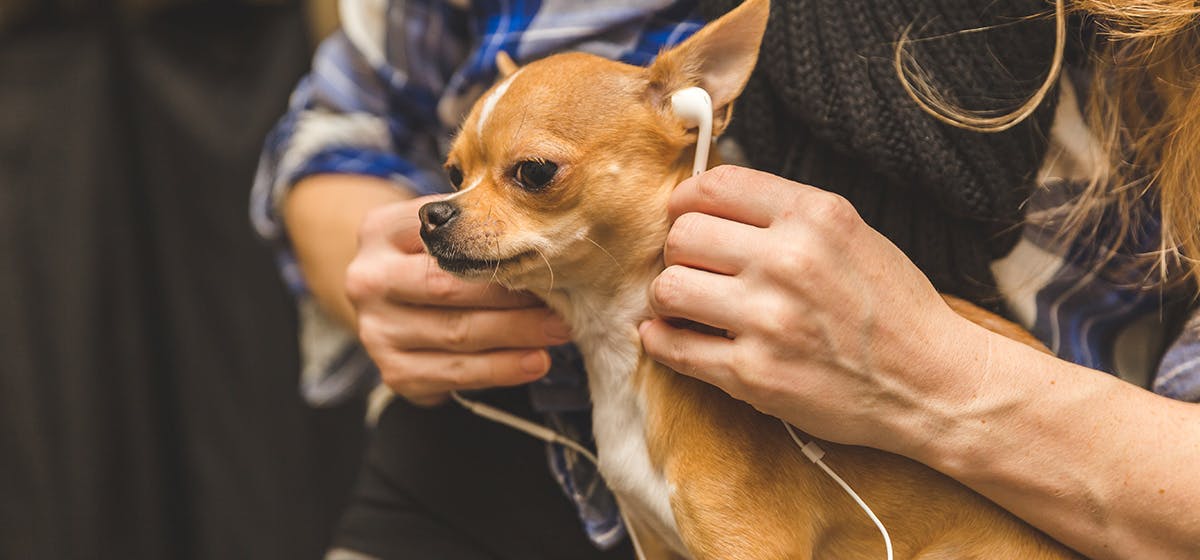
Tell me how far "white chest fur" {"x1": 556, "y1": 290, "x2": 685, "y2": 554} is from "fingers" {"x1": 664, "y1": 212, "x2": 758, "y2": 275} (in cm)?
9

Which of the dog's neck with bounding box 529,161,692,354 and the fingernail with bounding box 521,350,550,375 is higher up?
the dog's neck with bounding box 529,161,692,354

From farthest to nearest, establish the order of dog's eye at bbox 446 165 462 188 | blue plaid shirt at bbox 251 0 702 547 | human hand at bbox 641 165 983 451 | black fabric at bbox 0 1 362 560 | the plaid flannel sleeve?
black fabric at bbox 0 1 362 560 < the plaid flannel sleeve < blue plaid shirt at bbox 251 0 702 547 < dog's eye at bbox 446 165 462 188 < human hand at bbox 641 165 983 451

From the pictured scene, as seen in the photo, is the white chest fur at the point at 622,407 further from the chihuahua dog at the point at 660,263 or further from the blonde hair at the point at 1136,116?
the blonde hair at the point at 1136,116

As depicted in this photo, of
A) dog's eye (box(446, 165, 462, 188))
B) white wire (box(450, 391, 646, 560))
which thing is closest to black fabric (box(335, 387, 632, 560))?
white wire (box(450, 391, 646, 560))

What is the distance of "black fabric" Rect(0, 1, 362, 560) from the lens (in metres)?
1.57

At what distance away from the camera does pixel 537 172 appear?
0.70 metres

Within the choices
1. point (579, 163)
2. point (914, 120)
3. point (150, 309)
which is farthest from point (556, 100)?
point (150, 309)

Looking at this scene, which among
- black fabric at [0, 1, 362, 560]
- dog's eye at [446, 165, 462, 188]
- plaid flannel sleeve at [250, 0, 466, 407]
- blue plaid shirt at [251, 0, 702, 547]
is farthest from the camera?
black fabric at [0, 1, 362, 560]

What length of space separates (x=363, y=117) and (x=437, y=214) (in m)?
0.45

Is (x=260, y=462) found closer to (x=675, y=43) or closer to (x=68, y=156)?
(x=68, y=156)

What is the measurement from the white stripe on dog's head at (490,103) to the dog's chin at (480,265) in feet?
0.31

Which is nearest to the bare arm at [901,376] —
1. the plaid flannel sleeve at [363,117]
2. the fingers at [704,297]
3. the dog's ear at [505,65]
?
the fingers at [704,297]

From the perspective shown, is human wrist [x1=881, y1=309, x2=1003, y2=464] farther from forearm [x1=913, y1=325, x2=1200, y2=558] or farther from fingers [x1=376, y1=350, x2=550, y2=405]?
fingers [x1=376, y1=350, x2=550, y2=405]

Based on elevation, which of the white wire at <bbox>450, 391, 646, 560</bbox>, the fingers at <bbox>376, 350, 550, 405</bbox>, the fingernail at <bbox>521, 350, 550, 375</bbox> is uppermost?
the fingernail at <bbox>521, 350, 550, 375</bbox>
